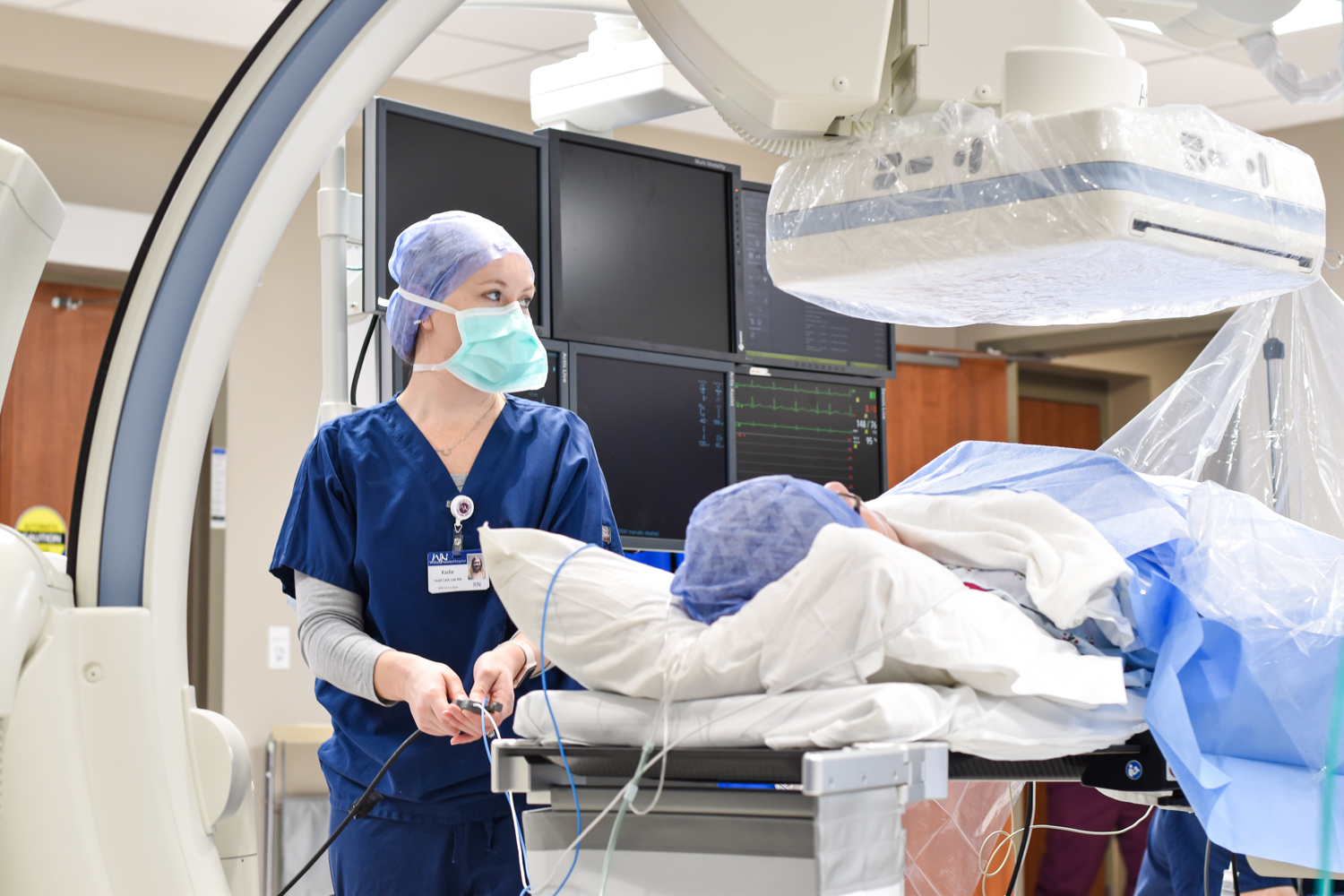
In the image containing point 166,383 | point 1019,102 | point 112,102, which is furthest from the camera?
point 112,102

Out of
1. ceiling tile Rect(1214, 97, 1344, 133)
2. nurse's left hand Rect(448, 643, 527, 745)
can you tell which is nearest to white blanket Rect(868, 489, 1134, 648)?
nurse's left hand Rect(448, 643, 527, 745)

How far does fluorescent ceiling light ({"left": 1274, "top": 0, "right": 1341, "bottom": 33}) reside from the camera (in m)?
3.49

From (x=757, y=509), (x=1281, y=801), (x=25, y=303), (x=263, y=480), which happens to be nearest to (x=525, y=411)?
(x=757, y=509)

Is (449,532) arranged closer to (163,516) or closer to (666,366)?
(163,516)

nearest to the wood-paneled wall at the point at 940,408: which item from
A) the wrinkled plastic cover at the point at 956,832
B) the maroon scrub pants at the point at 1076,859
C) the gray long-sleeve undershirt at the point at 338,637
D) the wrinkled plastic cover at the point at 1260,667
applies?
the maroon scrub pants at the point at 1076,859

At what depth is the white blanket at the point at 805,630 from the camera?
40.0 inches

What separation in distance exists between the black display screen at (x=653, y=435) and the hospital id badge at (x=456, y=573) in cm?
101

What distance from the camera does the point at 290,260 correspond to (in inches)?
166

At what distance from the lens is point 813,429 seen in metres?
2.98

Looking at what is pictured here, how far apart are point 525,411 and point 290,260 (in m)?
2.78

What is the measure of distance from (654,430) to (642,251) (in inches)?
14.9

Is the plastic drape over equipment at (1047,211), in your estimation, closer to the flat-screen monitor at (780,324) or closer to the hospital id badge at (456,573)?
the hospital id badge at (456,573)

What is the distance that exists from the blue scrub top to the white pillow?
443mm

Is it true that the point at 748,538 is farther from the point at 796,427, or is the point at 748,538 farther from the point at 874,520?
the point at 796,427
